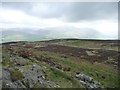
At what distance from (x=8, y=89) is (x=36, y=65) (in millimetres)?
9677

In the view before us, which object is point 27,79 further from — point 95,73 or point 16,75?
point 95,73

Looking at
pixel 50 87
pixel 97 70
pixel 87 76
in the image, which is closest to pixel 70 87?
pixel 50 87

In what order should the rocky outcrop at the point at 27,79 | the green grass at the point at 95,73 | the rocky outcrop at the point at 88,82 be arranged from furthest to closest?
the green grass at the point at 95,73 < the rocky outcrop at the point at 88,82 < the rocky outcrop at the point at 27,79

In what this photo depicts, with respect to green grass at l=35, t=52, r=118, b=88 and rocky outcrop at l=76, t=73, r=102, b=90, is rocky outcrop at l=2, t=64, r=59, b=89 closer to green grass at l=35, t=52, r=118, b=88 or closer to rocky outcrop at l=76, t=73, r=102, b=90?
green grass at l=35, t=52, r=118, b=88

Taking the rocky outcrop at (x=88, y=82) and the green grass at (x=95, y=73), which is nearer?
the rocky outcrop at (x=88, y=82)

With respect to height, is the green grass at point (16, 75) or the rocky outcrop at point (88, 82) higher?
the green grass at point (16, 75)

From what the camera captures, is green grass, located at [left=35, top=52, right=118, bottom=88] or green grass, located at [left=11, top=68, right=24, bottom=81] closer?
green grass, located at [left=11, top=68, right=24, bottom=81]

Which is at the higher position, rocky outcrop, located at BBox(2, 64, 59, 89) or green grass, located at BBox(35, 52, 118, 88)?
rocky outcrop, located at BBox(2, 64, 59, 89)

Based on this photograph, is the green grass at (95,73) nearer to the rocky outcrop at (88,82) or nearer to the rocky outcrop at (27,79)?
the rocky outcrop at (88,82)

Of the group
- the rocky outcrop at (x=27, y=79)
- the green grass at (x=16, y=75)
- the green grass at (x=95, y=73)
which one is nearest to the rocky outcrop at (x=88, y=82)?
the green grass at (x=95, y=73)

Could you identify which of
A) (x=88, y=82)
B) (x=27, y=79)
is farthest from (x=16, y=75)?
(x=88, y=82)

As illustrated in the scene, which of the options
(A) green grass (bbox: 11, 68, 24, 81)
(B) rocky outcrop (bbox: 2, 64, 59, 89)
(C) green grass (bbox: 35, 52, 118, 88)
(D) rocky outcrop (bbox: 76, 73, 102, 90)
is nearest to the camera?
(B) rocky outcrop (bbox: 2, 64, 59, 89)

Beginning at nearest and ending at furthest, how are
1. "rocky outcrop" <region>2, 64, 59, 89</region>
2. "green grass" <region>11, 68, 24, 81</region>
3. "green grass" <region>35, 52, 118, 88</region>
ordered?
"rocky outcrop" <region>2, 64, 59, 89</region>
"green grass" <region>11, 68, 24, 81</region>
"green grass" <region>35, 52, 118, 88</region>

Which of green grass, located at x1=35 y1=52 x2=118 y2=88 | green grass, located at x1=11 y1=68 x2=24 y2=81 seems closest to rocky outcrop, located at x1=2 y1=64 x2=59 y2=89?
green grass, located at x1=11 y1=68 x2=24 y2=81
